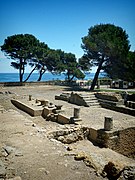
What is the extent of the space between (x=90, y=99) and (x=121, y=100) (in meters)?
2.98

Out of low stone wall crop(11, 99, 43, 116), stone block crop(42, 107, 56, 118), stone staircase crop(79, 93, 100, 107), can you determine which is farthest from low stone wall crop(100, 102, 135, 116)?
low stone wall crop(11, 99, 43, 116)

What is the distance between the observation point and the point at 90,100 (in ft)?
58.4

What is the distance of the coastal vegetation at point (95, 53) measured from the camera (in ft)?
84.0

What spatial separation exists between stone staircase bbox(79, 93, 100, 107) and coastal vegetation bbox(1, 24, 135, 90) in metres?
9.62

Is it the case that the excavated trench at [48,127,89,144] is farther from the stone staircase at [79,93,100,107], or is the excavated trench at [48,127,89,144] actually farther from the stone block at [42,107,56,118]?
the stone staircase at [79,93,100,107]

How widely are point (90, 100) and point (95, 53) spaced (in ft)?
39.3

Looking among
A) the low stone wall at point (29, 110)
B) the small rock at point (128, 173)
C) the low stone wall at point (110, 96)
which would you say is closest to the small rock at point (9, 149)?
the small rock at point (128, 173)

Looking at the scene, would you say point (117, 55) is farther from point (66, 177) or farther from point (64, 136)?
point (66, 177)

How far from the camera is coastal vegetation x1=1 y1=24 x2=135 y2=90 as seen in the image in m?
25.6

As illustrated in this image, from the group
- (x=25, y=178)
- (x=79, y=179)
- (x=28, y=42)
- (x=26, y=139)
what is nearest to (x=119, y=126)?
(x=26, y=139)

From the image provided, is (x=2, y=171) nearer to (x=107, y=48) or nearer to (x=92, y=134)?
(x=92, y=134)

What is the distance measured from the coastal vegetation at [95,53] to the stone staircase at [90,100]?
9.62 m

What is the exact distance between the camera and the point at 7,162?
5207 millimetres

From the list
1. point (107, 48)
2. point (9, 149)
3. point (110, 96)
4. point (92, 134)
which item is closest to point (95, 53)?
point (107, 48)
